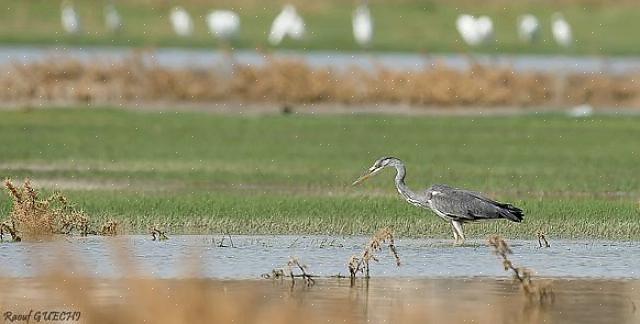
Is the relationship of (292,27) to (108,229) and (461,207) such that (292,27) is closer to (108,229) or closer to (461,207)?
(461,207)

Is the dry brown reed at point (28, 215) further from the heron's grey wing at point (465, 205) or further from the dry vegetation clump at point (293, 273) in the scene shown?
the heron's grey wing at point (465, 205)

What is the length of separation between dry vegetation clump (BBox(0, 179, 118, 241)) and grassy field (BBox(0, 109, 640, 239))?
90 centimetres

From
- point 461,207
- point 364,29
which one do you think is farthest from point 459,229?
point 364,29

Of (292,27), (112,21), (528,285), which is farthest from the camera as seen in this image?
(112,21)

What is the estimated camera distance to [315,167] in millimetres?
21266

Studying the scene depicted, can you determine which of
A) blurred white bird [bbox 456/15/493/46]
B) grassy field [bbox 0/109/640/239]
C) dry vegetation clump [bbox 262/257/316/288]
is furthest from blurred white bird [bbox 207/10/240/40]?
dry vegetation clump [bbox 262/257/316/288]

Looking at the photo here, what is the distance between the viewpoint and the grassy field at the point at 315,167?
16.1 meters

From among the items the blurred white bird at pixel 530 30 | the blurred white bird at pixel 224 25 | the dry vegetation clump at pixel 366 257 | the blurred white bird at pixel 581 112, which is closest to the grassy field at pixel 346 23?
the blurred white bird at pixel 530 30

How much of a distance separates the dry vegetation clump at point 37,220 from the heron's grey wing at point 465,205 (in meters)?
2.80

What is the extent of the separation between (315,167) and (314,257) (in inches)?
304

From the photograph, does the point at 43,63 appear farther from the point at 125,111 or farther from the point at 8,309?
the point at 8,309

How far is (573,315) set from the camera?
1094 centimetres

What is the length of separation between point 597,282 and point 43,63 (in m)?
19.9

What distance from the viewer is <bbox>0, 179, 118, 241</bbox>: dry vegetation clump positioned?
1362 cm
